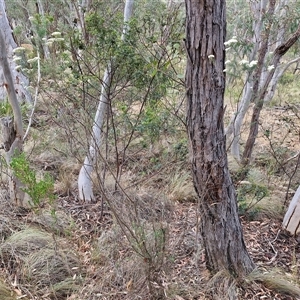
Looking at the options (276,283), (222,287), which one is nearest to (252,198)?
(276,283)

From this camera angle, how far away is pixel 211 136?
2.01 m

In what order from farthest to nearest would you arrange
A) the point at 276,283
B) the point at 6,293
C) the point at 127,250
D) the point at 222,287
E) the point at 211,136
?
the point at 127,250, the point at 276,283, the point at 222,287, the point at 6,293, the point at 211,136

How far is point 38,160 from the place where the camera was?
4.30 meters

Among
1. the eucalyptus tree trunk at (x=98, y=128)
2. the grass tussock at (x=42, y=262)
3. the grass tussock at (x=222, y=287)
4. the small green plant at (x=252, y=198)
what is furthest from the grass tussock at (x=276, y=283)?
the eucalyptus tree trunk at (x=98, y=128)

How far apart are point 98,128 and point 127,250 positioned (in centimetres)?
123

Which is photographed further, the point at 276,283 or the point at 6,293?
the point at 276,283

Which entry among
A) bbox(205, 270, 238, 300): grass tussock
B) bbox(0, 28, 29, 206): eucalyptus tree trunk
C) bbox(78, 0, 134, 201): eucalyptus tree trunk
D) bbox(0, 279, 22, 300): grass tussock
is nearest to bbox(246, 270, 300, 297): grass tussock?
bbox(205, 270, 238, 300): grass tussock

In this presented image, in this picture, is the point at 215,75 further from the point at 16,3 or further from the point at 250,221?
the point at 16,3

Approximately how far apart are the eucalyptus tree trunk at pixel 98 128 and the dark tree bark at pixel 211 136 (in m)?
0.80

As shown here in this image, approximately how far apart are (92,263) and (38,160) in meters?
2.16

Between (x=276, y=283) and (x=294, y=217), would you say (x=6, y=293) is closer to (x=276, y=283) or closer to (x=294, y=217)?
(x=276, y=283)

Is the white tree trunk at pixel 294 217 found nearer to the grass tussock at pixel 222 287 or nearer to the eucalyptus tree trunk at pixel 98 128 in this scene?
the grass tussock at pixel 222 287

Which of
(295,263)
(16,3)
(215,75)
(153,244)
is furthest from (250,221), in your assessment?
(16,3)

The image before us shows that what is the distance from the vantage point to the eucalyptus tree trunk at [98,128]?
9.21ft
